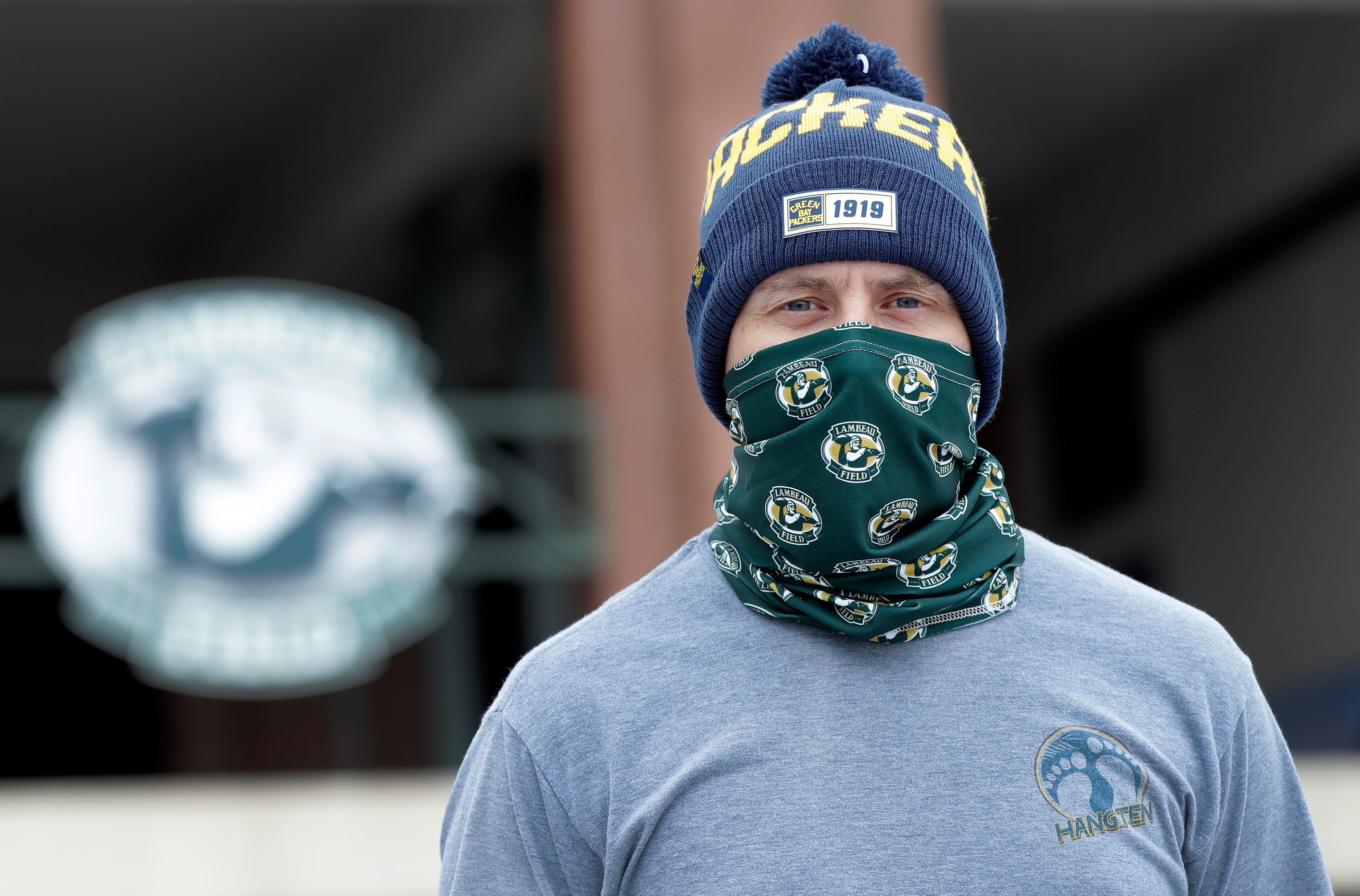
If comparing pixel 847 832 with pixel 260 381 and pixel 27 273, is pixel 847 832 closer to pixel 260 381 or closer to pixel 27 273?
pixel 260 381

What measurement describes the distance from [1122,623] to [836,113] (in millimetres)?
691

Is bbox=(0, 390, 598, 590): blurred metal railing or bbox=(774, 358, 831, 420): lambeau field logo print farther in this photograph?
bbox=(0, 390, 598, 590): blurred metal railing

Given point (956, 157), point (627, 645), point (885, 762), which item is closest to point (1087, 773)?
point (885, 762)

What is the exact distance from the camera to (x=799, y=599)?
1.84m

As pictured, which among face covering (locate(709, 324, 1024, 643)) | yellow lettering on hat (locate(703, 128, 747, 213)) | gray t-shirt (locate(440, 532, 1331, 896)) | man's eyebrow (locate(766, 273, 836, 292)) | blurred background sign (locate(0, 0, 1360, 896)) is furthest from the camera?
blurred background sign (locate(0, 0, 1360, 896))

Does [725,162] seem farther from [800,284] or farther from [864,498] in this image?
[864,498]

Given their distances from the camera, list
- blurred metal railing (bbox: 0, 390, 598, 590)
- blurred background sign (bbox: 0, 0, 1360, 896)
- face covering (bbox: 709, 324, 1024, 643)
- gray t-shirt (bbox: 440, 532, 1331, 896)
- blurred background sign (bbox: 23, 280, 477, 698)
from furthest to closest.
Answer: blurred metal railing (bbox: 0, 390, 598, 590) → blurred background sign (bbox: 0, 0, 1360, 896) → blurred background sign (bbox: 23, 280, 477, 698) → face covering (bbox: 709, 324, 1024, 643) → gray t-shirt (bbox: 440, 532, 1331, 896)

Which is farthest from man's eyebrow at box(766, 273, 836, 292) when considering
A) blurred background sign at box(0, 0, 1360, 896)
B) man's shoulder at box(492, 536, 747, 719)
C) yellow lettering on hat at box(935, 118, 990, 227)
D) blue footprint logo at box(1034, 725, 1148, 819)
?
blurred background sign at box(0, 0, 1360, 896)

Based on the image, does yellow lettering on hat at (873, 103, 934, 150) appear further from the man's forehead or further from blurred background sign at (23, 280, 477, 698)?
blurred background sign at (23, 280, 477, 698)

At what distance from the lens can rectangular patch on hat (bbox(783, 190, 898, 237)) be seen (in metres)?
1.91

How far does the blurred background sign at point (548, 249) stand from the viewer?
22.2 feet

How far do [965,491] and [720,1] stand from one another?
201 inches

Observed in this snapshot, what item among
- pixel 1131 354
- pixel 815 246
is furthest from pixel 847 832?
pixel 1131 354

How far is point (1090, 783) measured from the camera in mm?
1738
